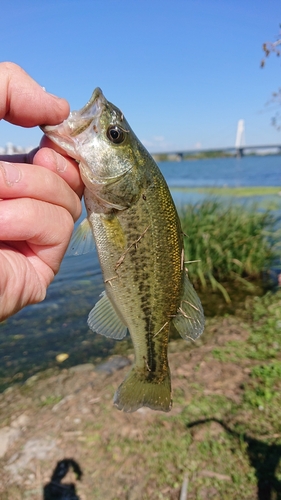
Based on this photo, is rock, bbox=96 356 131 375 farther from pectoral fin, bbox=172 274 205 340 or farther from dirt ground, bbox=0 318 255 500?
pectoral fin, bbox=172 274 205 340

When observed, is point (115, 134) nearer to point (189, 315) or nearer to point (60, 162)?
point (60, 162)

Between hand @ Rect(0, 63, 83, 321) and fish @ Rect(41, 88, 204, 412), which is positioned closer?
hand @ Rect(0, 63, 83, 321)

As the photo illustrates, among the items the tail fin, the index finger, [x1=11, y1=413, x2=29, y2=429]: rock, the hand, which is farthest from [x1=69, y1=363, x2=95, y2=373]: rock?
the index finger

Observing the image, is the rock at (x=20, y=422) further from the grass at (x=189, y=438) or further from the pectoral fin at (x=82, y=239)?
the pectoral fin at (x=82, y=239)

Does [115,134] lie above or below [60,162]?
above

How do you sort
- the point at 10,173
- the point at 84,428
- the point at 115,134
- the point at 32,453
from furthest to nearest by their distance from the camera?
the point at 84,428
the point at 32,453
the point at 115,134
the point at 10,173

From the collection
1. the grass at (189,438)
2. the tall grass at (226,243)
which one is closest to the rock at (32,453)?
the grass at (189,438)

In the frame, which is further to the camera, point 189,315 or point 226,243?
point 226,243

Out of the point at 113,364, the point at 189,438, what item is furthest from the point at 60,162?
the point at 113,364

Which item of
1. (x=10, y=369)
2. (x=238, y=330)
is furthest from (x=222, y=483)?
(x=10, y=369)
